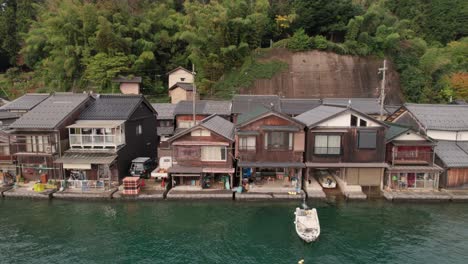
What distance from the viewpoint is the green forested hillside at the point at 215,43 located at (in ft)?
153

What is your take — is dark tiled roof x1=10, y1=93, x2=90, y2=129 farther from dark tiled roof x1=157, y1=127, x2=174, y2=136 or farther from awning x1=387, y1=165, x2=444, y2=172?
awning x1=387, y1=165, x2=444, y2=172

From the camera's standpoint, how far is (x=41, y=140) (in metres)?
23.3

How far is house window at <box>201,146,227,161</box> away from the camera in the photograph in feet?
74.4

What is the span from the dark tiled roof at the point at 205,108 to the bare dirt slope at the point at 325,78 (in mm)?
10193

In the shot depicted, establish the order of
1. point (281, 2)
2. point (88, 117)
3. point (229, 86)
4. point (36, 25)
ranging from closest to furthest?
point (88, 117) < point (229, 86) < point (281, 2) < point (36, 25)

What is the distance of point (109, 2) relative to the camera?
4988 centimetres

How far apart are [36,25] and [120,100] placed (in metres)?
45.1

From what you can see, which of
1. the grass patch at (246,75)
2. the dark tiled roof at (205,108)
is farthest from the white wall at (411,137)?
the grass patch at (246,75)

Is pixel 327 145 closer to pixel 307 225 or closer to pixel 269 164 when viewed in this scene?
pixel 269 164

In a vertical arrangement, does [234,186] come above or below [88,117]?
below

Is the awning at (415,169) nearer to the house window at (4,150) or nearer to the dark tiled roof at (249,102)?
the dark tiled roof at (249,102)

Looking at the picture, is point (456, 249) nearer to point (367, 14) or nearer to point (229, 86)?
point (229, 86)

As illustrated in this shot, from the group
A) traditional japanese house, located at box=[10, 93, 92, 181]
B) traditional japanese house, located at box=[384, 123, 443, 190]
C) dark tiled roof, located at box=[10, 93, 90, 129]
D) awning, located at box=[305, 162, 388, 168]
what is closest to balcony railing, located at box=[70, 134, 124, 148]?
traditional japanese house, located at box=[10, 93, 92, 181]

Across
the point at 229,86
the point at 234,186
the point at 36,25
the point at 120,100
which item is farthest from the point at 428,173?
the point at 36,25
